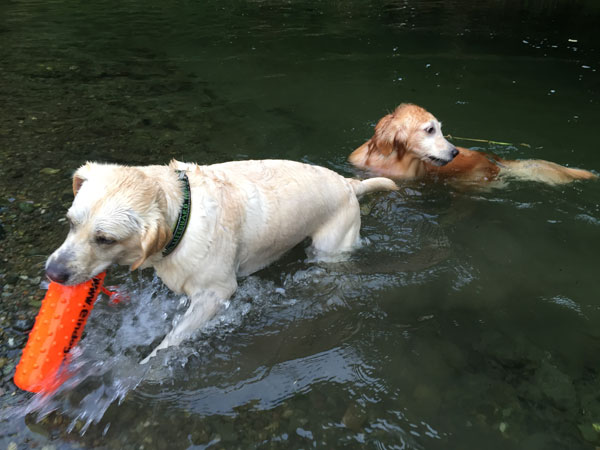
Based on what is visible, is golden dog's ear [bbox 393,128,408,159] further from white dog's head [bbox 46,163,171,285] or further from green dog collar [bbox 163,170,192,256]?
white dog's head [bbox 46,163,171,285]

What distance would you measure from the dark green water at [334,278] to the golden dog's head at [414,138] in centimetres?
61

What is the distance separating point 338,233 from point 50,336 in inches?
104

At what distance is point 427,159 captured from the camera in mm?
6086

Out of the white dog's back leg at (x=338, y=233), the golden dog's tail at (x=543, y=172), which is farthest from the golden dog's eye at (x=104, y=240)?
the golden dog's tail at (x=543, y=172)

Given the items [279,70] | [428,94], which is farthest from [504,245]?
[279,70]

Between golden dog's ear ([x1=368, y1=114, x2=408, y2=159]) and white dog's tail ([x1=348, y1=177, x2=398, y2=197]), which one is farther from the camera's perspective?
golden dog's ear ([x1=368, y1=114, x2=408, y2=159])

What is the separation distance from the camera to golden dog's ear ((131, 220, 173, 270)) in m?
2.83

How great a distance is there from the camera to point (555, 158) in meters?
7.31

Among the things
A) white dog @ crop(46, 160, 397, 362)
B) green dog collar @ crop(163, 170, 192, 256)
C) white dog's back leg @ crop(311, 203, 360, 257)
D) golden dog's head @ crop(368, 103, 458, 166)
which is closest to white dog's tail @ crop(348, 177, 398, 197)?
white dog @ crop(46, 160, 397, 362)

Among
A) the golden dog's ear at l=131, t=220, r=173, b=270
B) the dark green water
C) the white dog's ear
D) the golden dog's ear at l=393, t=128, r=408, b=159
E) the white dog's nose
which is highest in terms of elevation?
the white dog's ear

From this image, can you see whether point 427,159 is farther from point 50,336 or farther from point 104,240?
point 50,336

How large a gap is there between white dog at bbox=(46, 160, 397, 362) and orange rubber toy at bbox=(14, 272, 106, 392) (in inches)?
13.6

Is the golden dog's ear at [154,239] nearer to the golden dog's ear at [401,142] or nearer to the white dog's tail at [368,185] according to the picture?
the white dog's tail at [368,185]

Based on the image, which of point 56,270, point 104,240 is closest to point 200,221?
point 104,240
